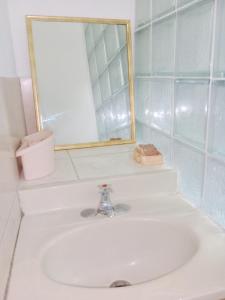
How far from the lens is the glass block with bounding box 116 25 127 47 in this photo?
4.17ft

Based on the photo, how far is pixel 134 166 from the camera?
3.51ft

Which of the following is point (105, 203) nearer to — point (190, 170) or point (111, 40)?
point (190, 170)

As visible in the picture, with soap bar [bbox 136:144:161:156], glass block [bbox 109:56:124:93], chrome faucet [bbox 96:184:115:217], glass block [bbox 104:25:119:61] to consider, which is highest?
glass block [bbox 104:25:119:61]

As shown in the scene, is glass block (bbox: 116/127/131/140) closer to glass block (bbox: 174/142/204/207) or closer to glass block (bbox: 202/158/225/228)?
glass block (bbox: 174/142/204/207)

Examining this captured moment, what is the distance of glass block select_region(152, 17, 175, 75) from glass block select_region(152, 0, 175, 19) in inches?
1.4

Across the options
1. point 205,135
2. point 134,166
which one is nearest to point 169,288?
point 205,135

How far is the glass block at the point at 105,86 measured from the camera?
1.25m

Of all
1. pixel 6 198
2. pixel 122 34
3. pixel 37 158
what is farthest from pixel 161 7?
pixel 6 198

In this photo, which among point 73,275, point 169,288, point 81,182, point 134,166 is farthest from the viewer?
point 134,166

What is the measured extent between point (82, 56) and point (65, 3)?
0.25 metres

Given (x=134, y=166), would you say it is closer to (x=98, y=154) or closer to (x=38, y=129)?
(x=98, y=154)

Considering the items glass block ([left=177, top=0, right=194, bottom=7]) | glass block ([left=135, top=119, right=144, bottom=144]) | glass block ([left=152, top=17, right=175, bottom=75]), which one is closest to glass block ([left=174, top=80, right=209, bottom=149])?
glass block ([left=152, top=17, right=175, bottom=75])

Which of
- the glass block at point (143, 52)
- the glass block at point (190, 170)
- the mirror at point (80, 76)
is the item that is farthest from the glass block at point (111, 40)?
the glass block at point (190, 170)

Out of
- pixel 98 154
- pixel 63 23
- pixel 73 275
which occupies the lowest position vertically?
pixel 73 275
